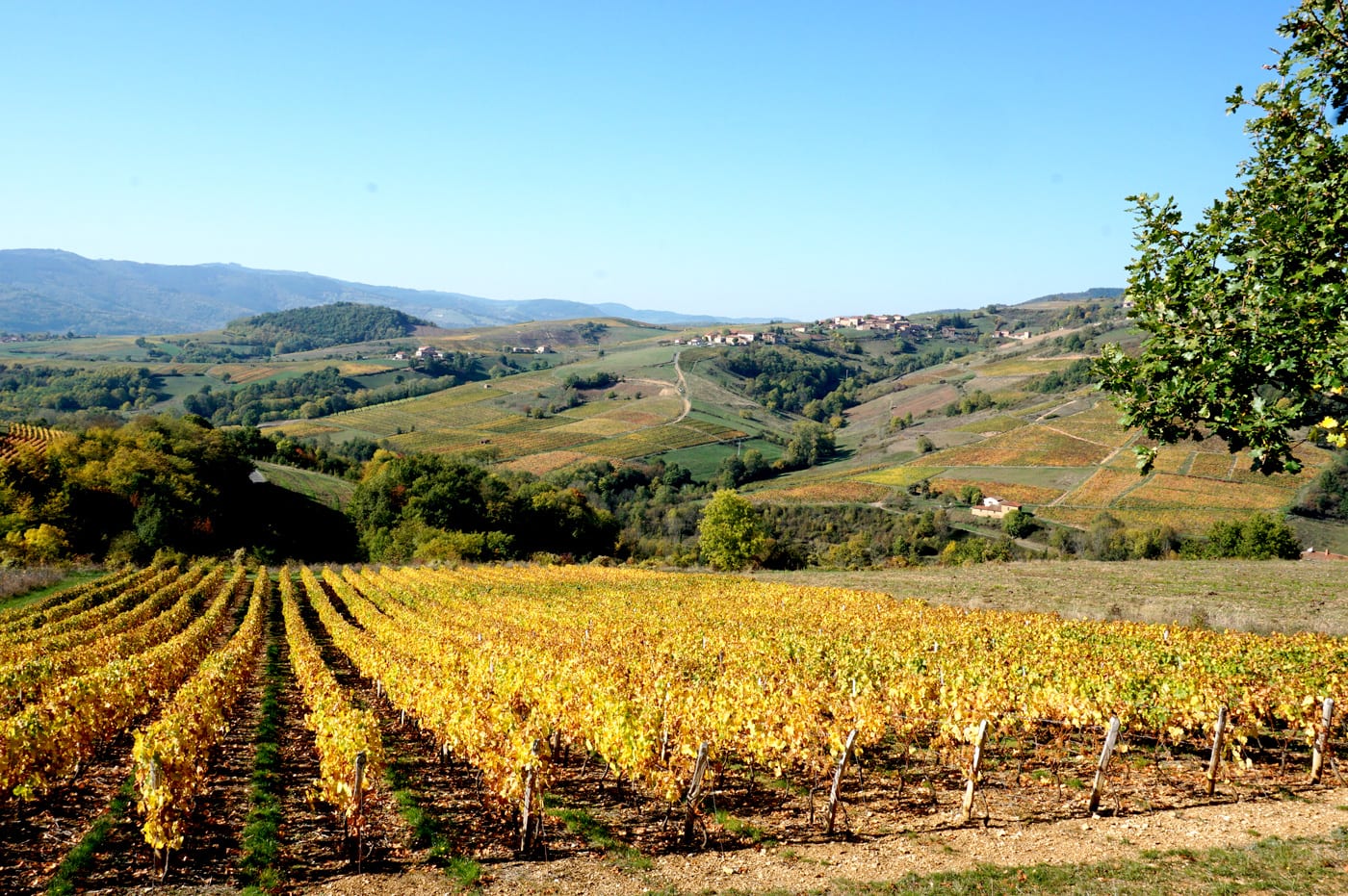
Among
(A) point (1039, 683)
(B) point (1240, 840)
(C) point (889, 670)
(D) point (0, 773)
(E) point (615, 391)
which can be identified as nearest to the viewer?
(B) point (1240, 840)

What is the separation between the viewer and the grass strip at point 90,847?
33.2 ft

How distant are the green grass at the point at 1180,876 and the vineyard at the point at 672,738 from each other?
175cm

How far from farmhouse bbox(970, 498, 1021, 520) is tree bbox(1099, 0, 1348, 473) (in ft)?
238

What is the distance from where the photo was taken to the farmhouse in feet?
262

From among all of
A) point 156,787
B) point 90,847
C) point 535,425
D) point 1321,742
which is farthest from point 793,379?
point 156,787

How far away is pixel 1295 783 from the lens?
1237cm

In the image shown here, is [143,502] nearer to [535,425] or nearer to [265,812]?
[265,812]

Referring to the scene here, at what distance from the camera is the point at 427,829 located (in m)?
12.1

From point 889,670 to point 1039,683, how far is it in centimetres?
337

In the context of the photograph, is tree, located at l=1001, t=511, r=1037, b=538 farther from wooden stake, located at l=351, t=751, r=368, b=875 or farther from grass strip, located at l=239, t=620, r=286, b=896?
wooden stake, located at l=351, t=751, r=368, b=875

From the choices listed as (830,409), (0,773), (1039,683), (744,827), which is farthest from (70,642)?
(830,409)

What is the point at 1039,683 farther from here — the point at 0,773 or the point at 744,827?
the point at 0,773

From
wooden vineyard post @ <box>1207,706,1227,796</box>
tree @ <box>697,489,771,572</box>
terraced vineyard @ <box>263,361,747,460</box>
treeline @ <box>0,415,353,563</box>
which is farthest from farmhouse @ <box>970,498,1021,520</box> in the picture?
wooden vineyard post @ <box>1207,706,1227,796</box>

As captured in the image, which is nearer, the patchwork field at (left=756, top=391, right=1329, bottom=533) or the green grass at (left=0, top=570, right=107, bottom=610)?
the green grass at (left=0, top=570, right=107, bottom=610)
